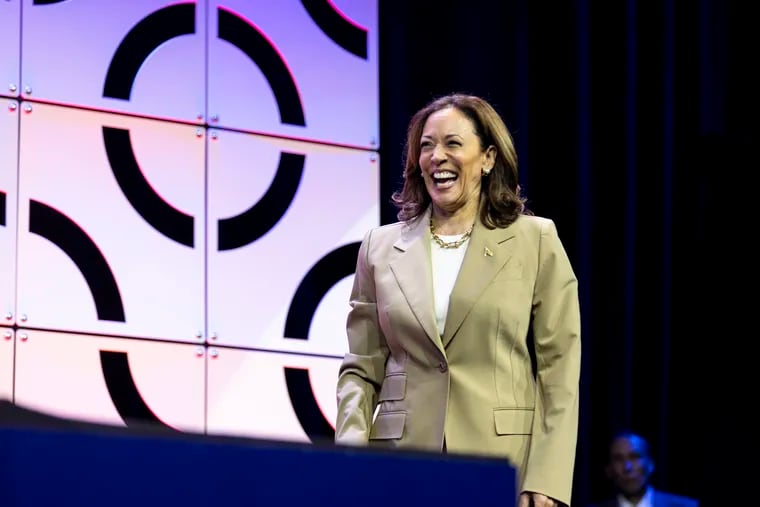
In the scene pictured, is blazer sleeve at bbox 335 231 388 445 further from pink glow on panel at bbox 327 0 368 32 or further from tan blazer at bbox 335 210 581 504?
pink glow on panel at bbox 327 0 368 32

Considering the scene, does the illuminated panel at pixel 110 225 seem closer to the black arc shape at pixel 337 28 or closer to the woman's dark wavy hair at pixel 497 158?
the black arc shape at pixel 337 28

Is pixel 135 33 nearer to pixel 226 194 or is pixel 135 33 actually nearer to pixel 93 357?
pixel 226 194

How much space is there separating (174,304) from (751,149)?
245 centimetres

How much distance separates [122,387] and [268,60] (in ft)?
3.82

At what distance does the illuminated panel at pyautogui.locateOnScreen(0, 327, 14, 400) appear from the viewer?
146 inches

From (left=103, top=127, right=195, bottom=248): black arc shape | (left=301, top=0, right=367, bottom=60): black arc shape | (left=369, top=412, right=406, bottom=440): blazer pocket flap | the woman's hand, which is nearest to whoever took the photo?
the woman's hand

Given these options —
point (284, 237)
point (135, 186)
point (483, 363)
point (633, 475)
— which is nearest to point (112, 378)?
point (135, 186)

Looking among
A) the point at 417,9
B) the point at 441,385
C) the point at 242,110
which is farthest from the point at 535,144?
the point at 441,385

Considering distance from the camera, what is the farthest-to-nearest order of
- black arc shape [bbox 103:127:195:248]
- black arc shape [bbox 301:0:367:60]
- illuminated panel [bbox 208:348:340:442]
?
black arc shape [bbox 301:0:367:60] < illuminated panel [bbox 208:348:340:442] < black arc shape [bbox 103:127:195:248]

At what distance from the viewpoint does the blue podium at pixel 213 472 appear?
1.13 metres

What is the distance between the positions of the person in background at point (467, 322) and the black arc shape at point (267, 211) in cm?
143

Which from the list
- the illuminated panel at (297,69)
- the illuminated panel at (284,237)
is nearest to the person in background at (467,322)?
the illuminated panel at (284,237)

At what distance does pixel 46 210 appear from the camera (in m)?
3.85

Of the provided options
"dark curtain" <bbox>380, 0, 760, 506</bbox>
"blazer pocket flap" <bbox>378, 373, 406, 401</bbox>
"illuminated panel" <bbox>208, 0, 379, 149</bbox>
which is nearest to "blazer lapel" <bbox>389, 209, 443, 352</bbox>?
"blazer pocket flap" <bbox>378, 373, 406, 401</bbox>
